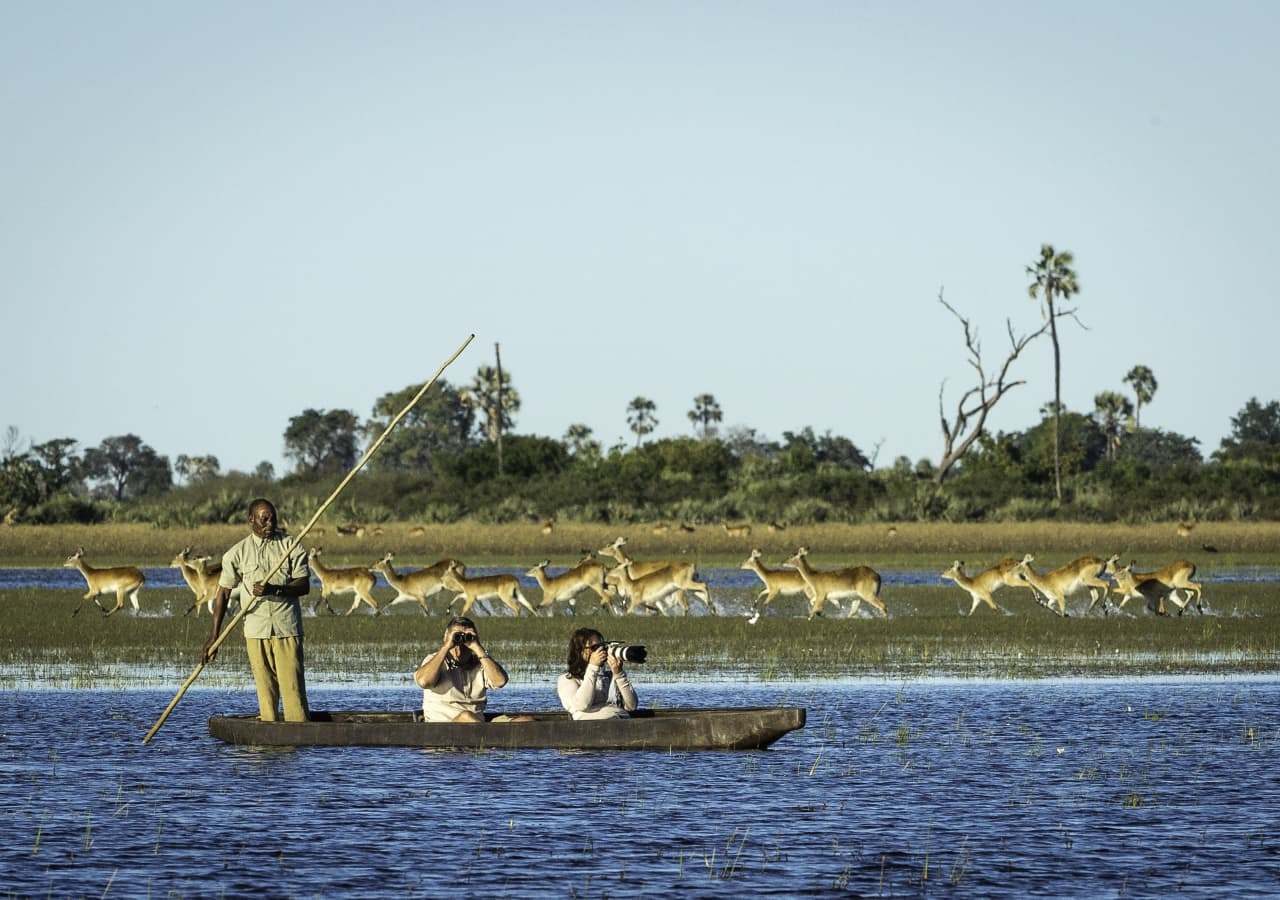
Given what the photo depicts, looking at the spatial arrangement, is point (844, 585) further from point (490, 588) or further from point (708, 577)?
point (708, 577)

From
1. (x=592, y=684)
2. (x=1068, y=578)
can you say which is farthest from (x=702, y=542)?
(x=592, y=684)

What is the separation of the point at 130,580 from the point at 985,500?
1746 inches

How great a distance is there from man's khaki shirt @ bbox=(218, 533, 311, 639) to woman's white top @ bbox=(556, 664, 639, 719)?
8.29 feet

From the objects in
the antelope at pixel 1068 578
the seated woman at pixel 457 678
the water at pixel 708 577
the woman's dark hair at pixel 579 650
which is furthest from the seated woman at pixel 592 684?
the water at pixel 708 577

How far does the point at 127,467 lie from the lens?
531 feet

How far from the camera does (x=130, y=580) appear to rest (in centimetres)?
3569

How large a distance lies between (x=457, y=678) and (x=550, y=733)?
120cm

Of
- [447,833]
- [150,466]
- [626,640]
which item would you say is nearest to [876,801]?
[447,833]

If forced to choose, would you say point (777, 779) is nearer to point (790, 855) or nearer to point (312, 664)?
point (790, 855)

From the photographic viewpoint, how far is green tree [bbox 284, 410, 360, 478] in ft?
492

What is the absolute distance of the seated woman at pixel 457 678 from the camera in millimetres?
17562

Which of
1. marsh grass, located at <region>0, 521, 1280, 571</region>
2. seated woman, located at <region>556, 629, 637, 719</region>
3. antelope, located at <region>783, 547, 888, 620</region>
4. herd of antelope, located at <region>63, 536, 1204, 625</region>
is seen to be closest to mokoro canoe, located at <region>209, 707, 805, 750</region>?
seated woman, located at <region>556, 629, 637, 719</region>

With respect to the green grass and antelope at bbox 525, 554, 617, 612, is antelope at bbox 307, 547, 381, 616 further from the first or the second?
antelope at bbox 525, 554, 617, 612

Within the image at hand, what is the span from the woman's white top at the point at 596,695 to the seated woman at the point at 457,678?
0.59 meters
